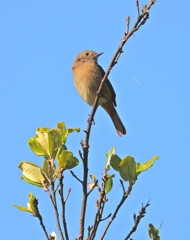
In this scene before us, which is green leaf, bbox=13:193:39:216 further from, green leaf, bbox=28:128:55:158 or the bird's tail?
the bird's tail

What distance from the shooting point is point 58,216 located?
236cm

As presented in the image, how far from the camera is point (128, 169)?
8.73 ft

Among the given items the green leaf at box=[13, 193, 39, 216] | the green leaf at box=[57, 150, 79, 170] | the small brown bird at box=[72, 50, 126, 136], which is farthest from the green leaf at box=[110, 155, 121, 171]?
the small brown bird at box=[72, 50, 126, 136]

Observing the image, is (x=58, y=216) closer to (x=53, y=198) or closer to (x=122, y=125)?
(x=53, y=198)

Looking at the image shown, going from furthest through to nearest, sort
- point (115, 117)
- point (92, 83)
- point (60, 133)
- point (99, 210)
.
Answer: point (115, 117) → point (92, 83) → point (60, 133) → point (99, 210)

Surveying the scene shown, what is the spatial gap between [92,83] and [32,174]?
18.4 ft

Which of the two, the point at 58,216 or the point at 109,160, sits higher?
the point at 109,160

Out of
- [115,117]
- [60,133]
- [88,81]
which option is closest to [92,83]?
[88,81]

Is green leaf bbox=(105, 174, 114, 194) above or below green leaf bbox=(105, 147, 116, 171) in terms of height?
below

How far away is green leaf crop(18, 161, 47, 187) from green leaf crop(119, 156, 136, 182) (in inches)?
15.9

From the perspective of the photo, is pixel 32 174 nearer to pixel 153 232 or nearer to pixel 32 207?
pixel 32 207

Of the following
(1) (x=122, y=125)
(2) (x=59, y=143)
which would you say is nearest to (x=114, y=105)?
(1) (x=122, y=125)

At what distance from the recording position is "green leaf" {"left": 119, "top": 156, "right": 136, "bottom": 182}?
2.66m

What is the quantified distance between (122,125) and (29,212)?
6.36 metres
